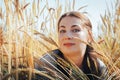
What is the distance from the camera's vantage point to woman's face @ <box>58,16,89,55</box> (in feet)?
5.87

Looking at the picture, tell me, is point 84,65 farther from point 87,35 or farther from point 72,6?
point 72,6

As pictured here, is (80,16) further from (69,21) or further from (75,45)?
(75,45)

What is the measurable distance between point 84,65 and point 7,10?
2.42 feet

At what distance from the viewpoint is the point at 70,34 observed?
1819 mm

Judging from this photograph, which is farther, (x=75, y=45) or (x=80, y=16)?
(x=80, y=16)

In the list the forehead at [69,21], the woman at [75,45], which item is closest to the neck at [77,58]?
the woman at [75,45]

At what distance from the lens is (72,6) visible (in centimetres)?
220

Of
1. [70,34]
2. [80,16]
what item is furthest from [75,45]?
[80,16]

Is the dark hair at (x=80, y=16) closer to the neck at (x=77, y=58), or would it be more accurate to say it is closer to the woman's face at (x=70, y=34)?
the woman's face at (x=70, y=34)

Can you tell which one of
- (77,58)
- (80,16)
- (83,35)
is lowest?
(77,58)

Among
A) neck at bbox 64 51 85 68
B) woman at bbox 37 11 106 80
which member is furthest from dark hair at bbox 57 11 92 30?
neck at bbox 64 51 85 68

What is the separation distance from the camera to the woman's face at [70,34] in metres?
1.79

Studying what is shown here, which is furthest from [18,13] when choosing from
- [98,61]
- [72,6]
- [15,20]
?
[72,6]

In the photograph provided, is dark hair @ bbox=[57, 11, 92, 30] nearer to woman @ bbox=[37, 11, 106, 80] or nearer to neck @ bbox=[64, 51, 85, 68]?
woman @ bbox=[37, 11, 106, 80]
